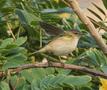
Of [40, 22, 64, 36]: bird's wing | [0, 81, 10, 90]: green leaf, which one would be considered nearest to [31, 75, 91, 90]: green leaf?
[0, 81, 10, 90]: green leaf

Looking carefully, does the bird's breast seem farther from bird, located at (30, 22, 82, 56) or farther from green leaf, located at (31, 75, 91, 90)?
green leaf, located at (31, 75, 91, 90)

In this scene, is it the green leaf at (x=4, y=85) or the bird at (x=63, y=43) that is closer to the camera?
the green leaf at (x=4, y=85)

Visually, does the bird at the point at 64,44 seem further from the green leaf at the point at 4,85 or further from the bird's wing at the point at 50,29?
the green leaf at the point at 4,85

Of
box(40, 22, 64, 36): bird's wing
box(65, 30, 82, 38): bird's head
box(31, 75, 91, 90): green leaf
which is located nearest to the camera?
box(31, 75, 91, 90): green leaf

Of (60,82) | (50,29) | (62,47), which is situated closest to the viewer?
(60,82)

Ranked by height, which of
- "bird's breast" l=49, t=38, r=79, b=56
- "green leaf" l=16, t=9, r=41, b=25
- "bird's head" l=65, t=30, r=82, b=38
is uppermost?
"green leaf" l=16, t=9, r=41, b=25

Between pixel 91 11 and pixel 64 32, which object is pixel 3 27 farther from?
pixel 91 11

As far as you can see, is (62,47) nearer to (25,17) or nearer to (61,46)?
(61,46)

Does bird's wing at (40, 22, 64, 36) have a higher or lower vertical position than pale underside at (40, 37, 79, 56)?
higher

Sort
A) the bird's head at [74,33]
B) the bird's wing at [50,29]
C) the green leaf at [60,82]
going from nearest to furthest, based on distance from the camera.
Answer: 1. the green leaf at [60,82]
2. the bird's wing at [50,29]
3. the bird's head at [74,33]

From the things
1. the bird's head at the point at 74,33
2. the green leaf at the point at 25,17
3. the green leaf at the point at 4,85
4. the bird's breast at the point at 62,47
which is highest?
the green leaf at the point at 25,17

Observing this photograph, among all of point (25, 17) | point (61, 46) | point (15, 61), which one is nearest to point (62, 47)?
point (61, 46)

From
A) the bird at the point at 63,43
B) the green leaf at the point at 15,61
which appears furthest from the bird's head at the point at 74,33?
the green leaf at the point at 15,61

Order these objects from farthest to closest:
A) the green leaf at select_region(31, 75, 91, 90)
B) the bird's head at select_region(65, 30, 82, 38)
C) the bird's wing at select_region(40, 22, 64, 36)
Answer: the bird's head at select_region(65, 30, 82, 38) < the bird's wing at select_region(40, 22, 64, 36) < the green leaf at select_region(31, 75, 91, 90)
